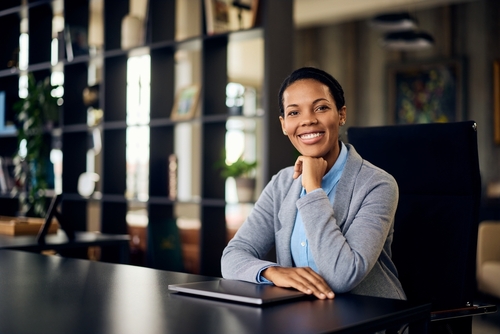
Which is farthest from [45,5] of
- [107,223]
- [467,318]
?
[467,318]

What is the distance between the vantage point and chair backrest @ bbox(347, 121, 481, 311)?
1.66 meters

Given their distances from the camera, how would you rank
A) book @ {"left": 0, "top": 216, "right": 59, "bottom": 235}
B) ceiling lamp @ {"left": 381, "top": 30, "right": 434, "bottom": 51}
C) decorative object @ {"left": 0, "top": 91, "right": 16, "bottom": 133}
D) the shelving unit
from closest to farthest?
1. book @ {"left": 0, "top": 216, "right": 59, "bottom": 235}
2. the shelving unit
3. decorative object @ {"left": 0, "top": 91, "right": 16, "bottom": 133}
4. ceiling lamp @ {"left": 381, "top": 30, "right": 434, "bottom": 51}

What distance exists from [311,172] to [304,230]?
0.15m

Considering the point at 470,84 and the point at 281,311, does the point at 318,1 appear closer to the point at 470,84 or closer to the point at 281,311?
the point at 470,84

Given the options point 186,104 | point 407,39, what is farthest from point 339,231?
point 407,39

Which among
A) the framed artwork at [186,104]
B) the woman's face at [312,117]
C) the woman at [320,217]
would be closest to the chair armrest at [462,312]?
the woman at [320,217]

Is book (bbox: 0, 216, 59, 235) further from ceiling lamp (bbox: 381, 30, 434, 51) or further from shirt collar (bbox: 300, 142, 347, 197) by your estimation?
ceiling lamp (bbox: 381, 30, 434, 51)

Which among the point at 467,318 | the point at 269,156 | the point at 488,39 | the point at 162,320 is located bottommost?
the point at 467,318

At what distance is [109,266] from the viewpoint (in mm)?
1676

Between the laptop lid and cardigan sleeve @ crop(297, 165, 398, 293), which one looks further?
cardigan sleeve @ crop(297, 165, 398, 293)

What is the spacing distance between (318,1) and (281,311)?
6403 millimetres

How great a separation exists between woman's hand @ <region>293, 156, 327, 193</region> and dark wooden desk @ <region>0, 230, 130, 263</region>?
52.6 inches

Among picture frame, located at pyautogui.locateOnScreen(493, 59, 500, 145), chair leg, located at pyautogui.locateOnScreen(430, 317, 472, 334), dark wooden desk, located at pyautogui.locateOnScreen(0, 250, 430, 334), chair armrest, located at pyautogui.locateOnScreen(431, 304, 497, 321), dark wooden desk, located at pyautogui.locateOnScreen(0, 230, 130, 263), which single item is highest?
picture frame, located at pyautogui.locateOnScreen(493, 59, 500, 145)

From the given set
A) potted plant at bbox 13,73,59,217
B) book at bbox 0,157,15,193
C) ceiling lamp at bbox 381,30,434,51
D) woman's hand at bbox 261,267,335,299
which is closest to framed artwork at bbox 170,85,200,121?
potted plant at bbox 13,73,59,217
